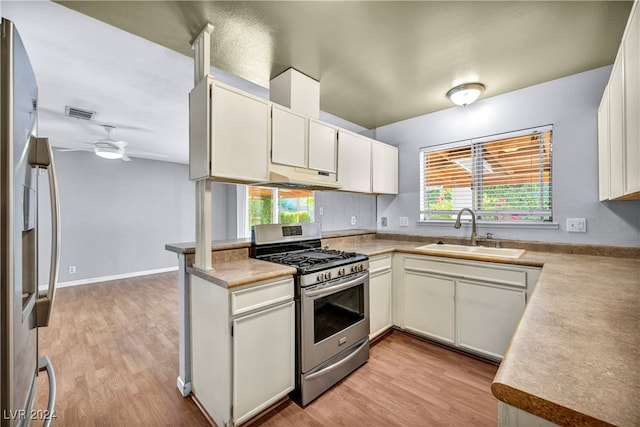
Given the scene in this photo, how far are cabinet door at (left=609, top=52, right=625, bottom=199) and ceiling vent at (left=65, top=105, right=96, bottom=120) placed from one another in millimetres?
4440

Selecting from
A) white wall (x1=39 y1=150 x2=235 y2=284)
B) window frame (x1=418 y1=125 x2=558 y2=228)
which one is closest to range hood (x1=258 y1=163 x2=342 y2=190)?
window frame (x1=418 y1=125 x2=558 y2=228)

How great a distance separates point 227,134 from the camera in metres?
1.72

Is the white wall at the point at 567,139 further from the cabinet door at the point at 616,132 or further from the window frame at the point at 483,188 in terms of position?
the cabinet door at the point at 616,132

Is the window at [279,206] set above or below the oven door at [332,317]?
above

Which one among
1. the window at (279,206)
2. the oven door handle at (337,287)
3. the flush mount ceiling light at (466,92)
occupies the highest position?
the flush mount ceiling light at (466,92)

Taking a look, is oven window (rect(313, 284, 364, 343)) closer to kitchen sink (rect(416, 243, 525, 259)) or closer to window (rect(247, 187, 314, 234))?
kitchen sink (rect(416, 243, 525, 259))

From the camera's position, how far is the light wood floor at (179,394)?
65.5 inches

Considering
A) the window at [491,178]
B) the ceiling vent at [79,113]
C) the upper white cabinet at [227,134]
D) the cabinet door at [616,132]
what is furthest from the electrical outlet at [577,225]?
the ceiling vent at [79,113]

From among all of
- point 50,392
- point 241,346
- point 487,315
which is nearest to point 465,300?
point 487,315

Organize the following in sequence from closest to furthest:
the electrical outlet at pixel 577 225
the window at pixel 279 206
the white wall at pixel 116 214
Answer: the electrical outlet at pixel 577 225
the white wall at pixel 116 214
the window at pixel 279 206

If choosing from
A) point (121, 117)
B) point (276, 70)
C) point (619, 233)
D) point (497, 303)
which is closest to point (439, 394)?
point (497, 303)

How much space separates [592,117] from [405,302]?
2.20 metres

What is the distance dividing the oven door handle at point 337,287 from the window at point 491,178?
1.46 meters

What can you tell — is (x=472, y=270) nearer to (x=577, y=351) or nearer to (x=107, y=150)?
(x=577, y=351)
